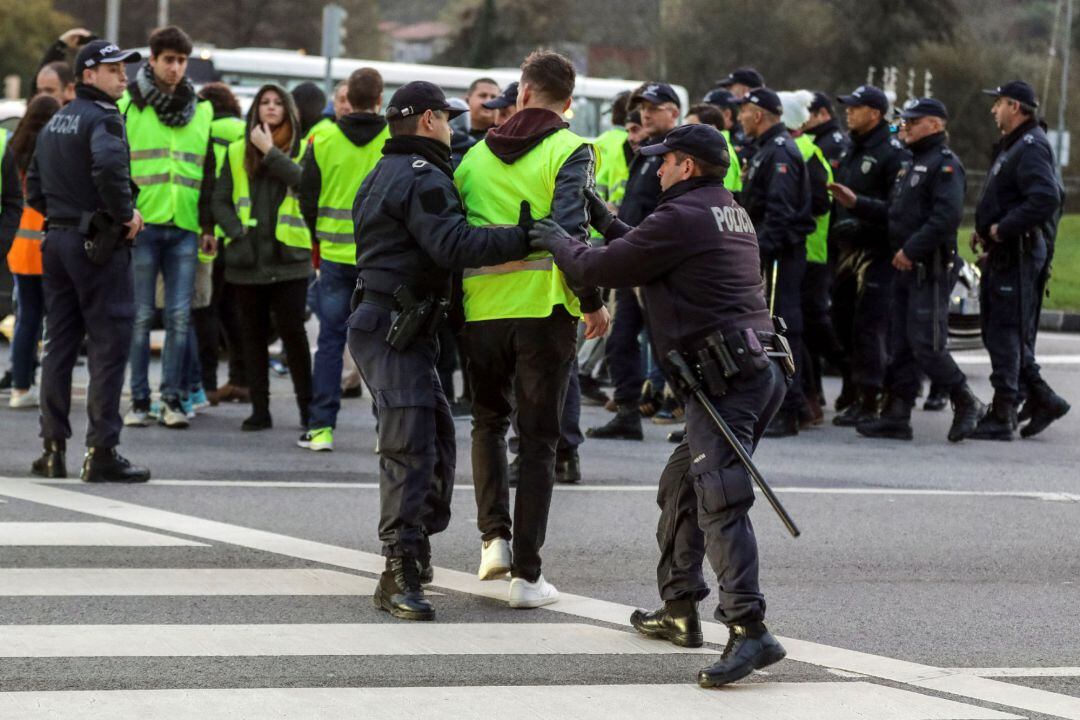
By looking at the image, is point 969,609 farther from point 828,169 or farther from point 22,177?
point 22,177

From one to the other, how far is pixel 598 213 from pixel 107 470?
3.56 meters

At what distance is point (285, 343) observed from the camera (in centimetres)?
1030

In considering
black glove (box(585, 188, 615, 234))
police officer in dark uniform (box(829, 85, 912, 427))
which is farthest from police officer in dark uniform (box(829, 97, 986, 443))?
black glove (box(585, 188, 615, 234))

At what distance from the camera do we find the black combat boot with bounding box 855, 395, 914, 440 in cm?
1098

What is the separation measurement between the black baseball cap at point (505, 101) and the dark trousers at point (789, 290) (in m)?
2.67

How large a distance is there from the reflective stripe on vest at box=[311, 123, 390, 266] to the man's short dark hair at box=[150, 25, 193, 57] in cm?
100

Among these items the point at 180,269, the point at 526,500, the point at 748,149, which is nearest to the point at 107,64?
the point at 180,269

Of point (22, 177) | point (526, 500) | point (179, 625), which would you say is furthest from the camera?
point (22, 177)

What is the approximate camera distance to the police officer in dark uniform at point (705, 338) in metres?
5.39

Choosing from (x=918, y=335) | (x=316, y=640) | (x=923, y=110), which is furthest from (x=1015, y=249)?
(x=316, y=640)

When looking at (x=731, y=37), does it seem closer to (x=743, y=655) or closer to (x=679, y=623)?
(x=679, y=623)

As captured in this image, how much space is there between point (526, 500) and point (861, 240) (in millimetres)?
5879

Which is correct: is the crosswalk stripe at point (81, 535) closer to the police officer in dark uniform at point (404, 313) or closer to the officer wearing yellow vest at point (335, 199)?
the police officer in dark uniform at point (404, 313)

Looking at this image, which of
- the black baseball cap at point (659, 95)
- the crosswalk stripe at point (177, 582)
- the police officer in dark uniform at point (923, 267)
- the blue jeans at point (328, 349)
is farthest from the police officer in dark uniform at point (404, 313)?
the police officer in dark uniform at point (923, 267)
